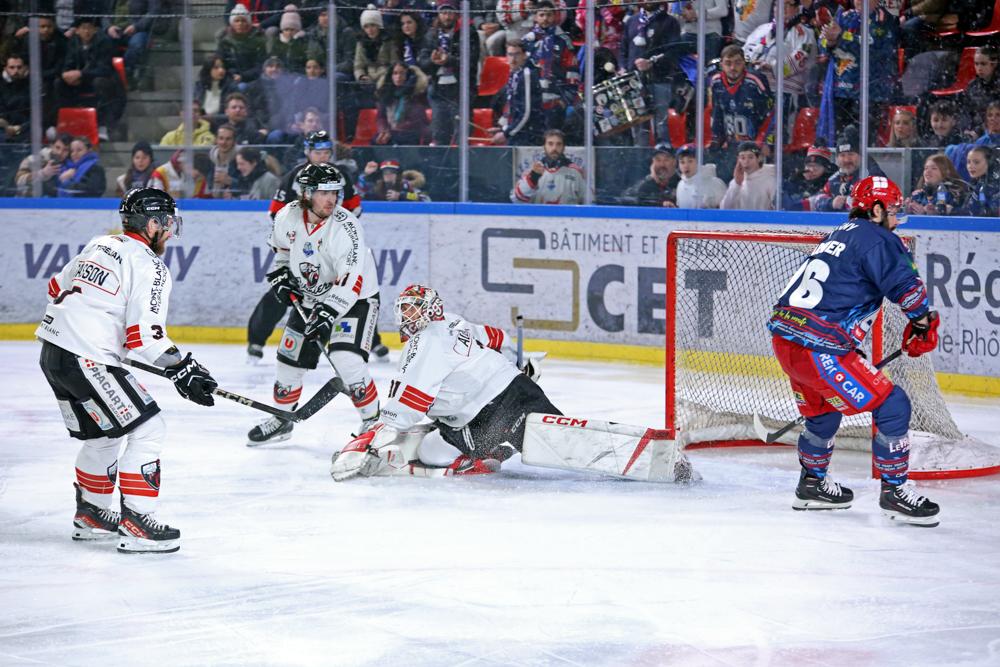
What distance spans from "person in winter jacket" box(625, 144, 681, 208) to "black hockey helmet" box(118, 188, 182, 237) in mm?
4527

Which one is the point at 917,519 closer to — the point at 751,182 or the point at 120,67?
the point at 751,182

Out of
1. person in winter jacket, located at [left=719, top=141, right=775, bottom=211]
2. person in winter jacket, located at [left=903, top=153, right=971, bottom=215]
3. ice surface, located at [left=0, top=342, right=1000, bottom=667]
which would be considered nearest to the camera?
ice surface, located at [left=0, top=342, right=1000, bottom=667]

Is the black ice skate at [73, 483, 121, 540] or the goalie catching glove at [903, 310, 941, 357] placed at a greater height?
the goalie catching glove at [903, 310, 941, 357]

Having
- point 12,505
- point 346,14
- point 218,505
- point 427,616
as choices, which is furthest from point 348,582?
point 346,14

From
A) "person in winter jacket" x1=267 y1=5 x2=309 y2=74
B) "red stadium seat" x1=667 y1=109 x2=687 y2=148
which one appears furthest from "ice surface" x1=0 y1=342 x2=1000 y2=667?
"person in winter jacket" x1=267 y1=5 x2=309 y2=74

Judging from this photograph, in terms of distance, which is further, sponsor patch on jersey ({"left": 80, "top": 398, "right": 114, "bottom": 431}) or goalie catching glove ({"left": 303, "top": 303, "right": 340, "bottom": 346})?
goalie catching glove ({"left": 303, "top": 303, "right": 340, "bottom": 346})

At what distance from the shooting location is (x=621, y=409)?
688 cm

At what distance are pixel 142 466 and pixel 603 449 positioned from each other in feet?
5.81

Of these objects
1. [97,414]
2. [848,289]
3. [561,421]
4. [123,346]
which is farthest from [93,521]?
[848,289]

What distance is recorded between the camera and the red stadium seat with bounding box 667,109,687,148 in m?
8.27

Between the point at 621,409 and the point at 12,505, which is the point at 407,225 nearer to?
the point at 621,409

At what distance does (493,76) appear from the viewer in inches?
349

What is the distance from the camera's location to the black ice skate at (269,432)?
237 inches

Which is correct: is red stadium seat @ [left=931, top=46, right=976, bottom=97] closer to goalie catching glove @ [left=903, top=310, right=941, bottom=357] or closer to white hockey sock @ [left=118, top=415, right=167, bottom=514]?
goalie catching glove @ [left=903, top=310, right=941, bottom=357]
